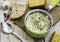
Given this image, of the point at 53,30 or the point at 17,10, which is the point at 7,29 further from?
the point at 53,30

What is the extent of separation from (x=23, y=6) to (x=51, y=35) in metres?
0.23

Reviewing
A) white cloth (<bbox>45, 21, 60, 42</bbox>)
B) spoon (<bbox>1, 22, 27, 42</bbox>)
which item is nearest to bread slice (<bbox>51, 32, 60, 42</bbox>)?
white cloth (<bbox>45, 21, 60, 42</bbox>)

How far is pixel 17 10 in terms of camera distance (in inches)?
44.6

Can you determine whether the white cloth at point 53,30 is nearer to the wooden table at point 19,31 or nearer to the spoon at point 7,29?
the wooden table at point 19,31

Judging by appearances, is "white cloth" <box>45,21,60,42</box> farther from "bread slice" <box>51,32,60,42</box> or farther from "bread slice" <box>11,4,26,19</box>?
"bread slice" <box>11,4,26,19</box>

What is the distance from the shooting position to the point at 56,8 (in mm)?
1166

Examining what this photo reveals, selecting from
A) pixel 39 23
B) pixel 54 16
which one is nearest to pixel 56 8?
pixel 54 16

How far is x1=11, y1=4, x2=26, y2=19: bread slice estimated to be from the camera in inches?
44.1

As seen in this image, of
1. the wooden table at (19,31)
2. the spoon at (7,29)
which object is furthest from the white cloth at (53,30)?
the spoon at (7,29)

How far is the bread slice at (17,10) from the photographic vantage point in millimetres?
1119

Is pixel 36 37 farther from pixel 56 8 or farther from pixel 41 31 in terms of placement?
pixel 56 8

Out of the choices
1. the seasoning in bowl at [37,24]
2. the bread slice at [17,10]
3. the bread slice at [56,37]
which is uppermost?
the bread slice at [17,10]

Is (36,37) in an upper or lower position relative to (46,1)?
lower

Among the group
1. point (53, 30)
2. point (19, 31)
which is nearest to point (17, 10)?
point (19, 31)
